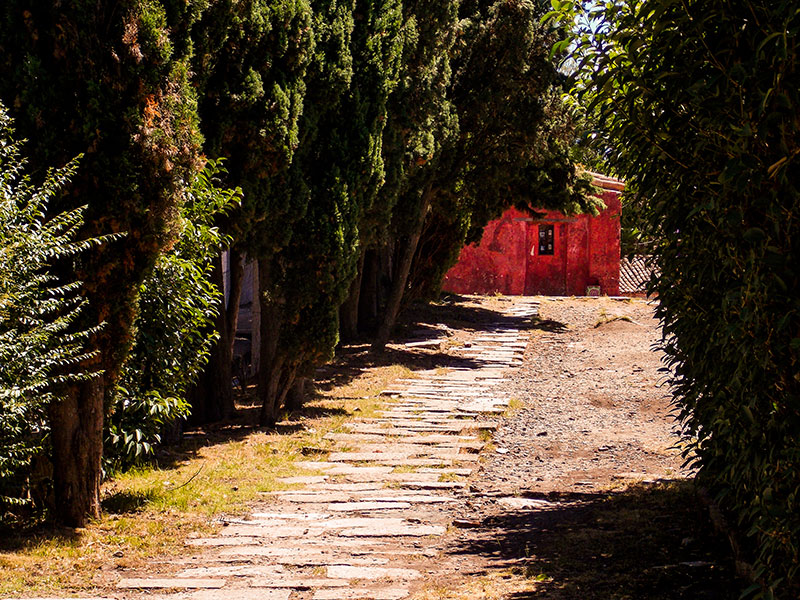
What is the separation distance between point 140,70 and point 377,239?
7.98m

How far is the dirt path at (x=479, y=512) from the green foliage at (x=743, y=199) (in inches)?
51.6

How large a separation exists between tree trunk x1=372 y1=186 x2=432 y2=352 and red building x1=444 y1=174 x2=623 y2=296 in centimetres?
1143

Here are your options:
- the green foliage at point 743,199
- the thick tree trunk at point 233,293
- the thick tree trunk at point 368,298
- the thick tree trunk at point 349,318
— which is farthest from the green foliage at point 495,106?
the green foliage at point 743,199

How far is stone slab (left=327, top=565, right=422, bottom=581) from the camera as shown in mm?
5355

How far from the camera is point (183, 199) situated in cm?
639

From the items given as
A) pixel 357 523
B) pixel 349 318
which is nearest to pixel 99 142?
pixel 357 523

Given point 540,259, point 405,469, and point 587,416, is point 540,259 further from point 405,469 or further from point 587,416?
point 405,469

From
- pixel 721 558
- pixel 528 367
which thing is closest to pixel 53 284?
pixel 721 558

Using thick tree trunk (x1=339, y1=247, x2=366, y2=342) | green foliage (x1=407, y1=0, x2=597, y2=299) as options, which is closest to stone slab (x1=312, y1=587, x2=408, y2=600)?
green foliage (x1=407, y1=0, x2=597, y2=299)

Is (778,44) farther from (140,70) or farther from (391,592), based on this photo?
(140,70)

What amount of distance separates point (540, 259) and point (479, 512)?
23.1 m

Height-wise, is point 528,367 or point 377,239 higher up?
point 377,239

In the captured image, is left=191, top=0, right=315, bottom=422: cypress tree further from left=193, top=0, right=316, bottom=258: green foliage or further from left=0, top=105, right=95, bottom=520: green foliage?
left=0, top=105, right=95, bottom=520: green foliage

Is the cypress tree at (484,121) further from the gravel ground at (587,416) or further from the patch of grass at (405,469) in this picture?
the patch of grass at (405,469)
